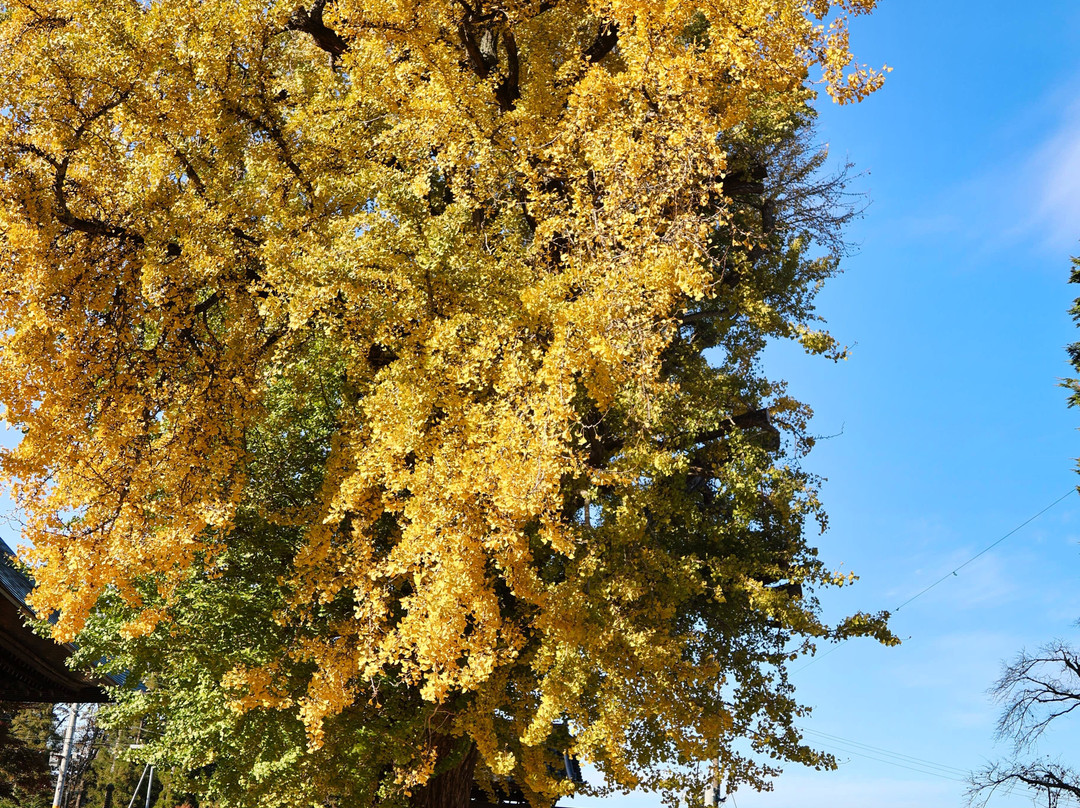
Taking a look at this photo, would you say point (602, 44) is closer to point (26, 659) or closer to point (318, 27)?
point (318, 27)

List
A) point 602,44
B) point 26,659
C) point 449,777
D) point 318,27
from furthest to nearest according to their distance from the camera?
1. point 26,659
2. point 449,777
3. point 318,27
4. point 602,44

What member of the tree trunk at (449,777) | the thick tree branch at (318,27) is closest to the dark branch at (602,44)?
the thick tree branch at (318,27)

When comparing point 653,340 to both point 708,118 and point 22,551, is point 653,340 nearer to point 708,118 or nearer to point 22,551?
point 708,118

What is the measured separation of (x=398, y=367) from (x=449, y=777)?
7008 millimetres

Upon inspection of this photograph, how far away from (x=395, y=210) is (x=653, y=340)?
4.22 metres

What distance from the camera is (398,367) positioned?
8531mm

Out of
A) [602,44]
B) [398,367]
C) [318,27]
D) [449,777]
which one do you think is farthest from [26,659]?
[602,44]

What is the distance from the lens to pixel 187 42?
991 centimetres

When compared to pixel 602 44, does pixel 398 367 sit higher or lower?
lower

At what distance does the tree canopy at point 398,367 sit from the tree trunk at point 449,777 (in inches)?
2.7

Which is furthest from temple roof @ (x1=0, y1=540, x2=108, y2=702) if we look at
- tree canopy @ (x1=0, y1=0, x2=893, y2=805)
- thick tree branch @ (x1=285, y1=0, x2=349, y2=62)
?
thick tree branch @ (x1=285, y1=0, x2=349, y2=62)

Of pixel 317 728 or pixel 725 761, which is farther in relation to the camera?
pixel 725 761

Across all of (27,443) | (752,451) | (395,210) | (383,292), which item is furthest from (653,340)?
(27,443)

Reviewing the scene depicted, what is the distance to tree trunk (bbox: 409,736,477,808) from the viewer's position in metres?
12.1
